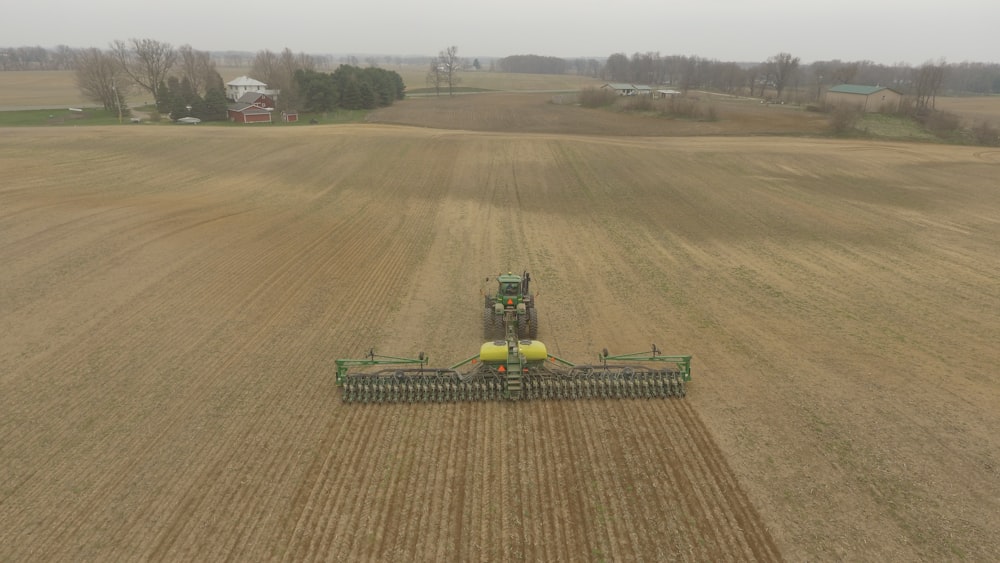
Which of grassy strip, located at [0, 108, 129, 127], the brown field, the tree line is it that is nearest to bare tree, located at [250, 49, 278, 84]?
the tree line

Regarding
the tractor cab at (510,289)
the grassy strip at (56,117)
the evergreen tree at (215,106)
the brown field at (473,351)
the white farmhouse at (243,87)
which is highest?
A: the white farmhouse at (243,87)

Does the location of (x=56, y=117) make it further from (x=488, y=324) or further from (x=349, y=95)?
(x=488, y=324)

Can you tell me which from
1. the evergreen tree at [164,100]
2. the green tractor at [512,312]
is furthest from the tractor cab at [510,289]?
the evergreen tree at [164,100]

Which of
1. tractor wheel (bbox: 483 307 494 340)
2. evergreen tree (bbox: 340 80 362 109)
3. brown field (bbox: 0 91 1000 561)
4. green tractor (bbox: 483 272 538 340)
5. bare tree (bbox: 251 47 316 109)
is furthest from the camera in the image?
evergreen tree (bbox: 340 80 362 109)

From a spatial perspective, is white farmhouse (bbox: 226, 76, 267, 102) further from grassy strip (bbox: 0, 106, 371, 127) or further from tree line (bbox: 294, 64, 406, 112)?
grassy strip (bbox: 0, 106, 371, 127)

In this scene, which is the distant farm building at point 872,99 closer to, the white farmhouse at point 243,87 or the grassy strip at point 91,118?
the grassy strip at point 91,118

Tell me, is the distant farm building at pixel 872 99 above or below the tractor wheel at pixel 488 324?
above

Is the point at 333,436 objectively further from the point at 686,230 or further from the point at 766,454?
the point at 686,230
